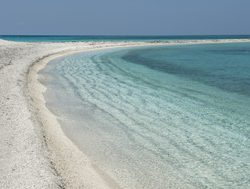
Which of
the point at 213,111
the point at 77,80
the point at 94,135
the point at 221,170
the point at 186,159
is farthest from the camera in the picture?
the point at 77,80

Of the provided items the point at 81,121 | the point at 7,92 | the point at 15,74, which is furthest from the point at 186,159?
the point at 15,74

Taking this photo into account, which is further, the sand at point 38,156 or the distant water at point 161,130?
the distant water at point 161,130

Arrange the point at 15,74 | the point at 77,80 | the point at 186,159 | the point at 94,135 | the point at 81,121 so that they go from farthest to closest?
the point at 77,80, the point at 15,74, the point at 81,121, the point at 94,135, the point at 186,159

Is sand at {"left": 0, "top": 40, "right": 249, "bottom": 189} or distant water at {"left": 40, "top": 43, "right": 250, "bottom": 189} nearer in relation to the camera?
sand at {"left": 0, "top": 40, "right": 249, "bottom": 189}

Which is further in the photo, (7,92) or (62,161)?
(7,92)

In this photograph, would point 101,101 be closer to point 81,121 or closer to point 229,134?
point 81,121

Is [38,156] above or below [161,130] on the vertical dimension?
above

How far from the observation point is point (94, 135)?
10367 mm

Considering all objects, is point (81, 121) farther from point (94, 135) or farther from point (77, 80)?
point (77, 80)

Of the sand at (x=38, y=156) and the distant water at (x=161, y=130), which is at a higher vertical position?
the sand at (x=38, y=156)

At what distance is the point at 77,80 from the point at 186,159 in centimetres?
1483

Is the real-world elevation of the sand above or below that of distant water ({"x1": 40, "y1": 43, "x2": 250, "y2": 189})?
above

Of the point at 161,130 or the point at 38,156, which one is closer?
the point at 38,156

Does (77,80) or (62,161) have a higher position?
(62,161)
